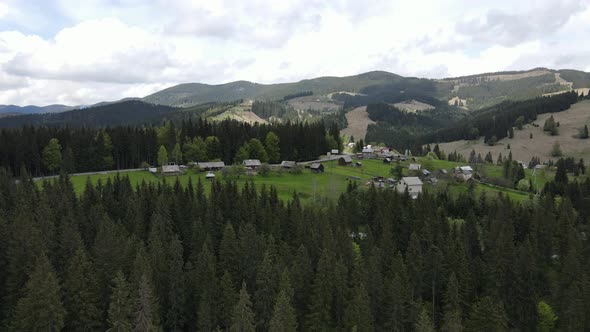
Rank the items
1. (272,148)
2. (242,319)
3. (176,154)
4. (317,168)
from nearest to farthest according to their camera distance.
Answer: (242,319)
(176,154)
(317,168)
(272,148)

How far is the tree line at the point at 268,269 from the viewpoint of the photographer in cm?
4756

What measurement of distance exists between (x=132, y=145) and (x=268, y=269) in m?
97.0

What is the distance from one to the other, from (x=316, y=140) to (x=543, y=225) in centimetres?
9349

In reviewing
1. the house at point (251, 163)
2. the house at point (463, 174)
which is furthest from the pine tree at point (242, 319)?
the house at point (463, 174)

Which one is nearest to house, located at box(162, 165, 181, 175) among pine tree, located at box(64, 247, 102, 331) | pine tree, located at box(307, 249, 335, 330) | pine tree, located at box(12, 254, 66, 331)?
pine tree, located at box(64, 247, 102, 331)

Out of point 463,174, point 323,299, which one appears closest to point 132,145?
point 323,299

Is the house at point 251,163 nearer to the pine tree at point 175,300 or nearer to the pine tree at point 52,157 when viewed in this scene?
the pine tree at point 52,157

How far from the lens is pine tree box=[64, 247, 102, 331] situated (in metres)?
46.8

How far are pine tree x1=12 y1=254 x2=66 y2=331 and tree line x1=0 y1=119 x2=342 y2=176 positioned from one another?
8572cm

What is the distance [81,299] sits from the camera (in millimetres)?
47500

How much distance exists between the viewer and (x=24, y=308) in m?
42.6

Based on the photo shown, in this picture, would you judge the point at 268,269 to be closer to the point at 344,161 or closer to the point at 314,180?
the point at 314,180

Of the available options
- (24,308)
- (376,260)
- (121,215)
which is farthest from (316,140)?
(24,308)

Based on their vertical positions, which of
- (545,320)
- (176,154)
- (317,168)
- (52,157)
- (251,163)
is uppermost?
(52,157)
